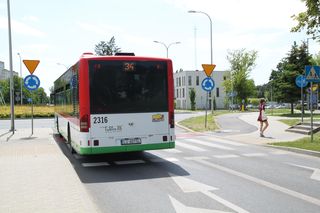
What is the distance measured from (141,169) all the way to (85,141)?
5.08 ft

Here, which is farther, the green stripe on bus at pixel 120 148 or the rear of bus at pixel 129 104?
the rear of bus at pixel 129 104

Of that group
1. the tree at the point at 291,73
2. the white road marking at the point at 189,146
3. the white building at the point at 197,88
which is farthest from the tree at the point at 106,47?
the white road marking at the point at 189,146

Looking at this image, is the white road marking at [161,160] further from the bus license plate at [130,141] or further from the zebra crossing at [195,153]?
the bus license plate at [130,141]

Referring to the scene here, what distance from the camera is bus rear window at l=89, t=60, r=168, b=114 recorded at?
32.0 ft

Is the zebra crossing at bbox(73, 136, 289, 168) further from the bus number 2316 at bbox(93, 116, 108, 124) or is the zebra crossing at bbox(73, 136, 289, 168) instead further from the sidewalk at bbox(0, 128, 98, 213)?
the bus number 2316 at bbox(93, 116, 108, 124)

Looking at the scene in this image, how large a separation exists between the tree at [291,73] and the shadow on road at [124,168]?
27915mm

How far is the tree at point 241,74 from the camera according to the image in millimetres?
65938

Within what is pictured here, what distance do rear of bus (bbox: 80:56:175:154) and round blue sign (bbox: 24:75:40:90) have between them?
9.96 metres

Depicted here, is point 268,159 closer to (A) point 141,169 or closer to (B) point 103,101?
(A) point 141,169

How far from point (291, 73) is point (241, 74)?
29086 millimetres

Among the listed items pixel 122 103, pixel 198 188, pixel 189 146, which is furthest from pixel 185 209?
pixel 189 146

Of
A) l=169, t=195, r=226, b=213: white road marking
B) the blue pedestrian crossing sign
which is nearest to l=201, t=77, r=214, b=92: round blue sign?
the blue pedestrian crossing sign

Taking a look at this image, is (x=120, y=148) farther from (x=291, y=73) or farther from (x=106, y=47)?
(x=106, y=47)

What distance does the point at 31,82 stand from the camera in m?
18.7
